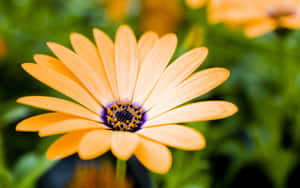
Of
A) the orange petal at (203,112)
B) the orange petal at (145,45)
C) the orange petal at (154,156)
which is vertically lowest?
the orange petal at (154,156)

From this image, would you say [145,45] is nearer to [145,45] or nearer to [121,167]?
[145,45]

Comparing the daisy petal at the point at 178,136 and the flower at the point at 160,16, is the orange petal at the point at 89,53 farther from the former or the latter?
the flower at the point at 160,16

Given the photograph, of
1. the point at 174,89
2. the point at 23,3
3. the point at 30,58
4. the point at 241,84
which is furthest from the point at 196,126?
the point at 23,3

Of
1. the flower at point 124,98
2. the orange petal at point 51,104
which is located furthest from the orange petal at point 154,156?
the orange petal at point 51,104

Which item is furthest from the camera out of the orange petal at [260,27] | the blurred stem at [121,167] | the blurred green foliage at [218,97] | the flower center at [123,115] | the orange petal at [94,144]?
the orange petal at [260,27]

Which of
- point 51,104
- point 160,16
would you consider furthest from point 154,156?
point 160,16

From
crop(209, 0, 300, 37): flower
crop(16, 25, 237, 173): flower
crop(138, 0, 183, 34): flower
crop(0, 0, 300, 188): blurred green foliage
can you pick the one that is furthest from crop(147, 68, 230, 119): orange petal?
crop(138, 0, 183, 34): flower

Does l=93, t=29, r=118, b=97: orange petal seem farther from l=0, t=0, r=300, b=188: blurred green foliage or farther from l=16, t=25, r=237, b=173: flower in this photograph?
l=0, t=0, r=300, b=188: blurred green foliage
